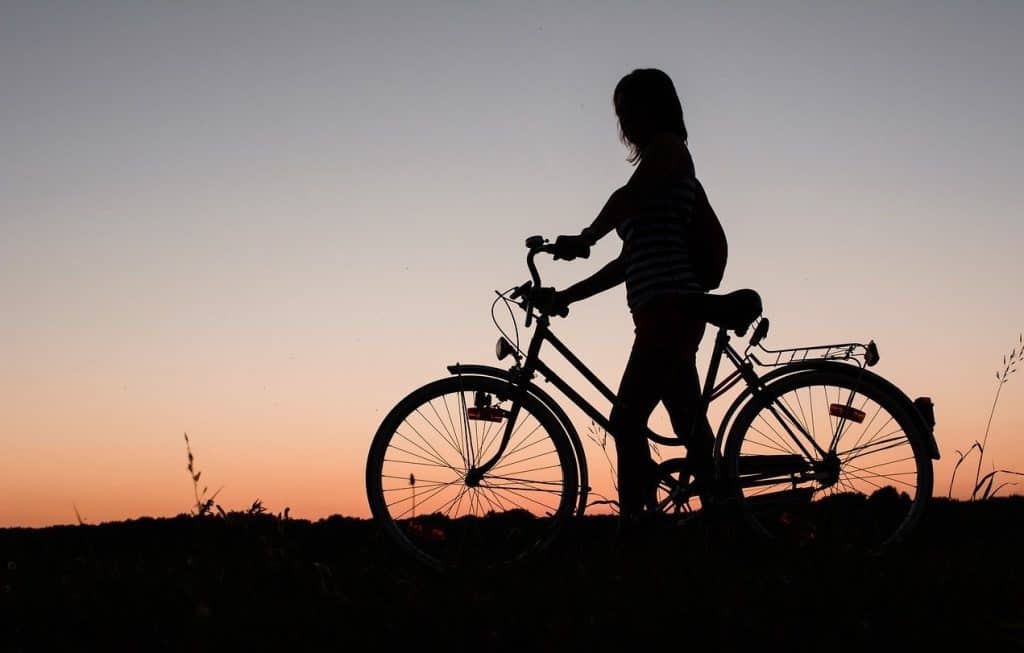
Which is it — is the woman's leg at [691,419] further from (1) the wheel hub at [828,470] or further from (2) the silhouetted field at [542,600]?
(1) the wheel hub at [828,470]

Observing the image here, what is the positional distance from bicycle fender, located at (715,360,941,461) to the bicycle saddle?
0.48 m

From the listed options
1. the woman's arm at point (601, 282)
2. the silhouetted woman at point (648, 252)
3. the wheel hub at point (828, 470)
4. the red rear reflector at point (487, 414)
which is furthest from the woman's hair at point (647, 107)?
the wheel hub at point (828, 470)

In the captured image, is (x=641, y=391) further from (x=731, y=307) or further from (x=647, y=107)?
(x=647, y=107)

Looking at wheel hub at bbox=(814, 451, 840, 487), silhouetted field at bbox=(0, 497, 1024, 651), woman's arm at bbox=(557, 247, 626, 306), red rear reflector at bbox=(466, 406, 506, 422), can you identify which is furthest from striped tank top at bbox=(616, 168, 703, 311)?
silhouetted field at bbox=(0, 497, 1024, 651)

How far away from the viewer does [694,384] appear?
5676mm

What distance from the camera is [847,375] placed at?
5.63 m

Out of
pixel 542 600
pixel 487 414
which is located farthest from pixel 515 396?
pixel 542 600

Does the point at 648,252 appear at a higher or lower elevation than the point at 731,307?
higher

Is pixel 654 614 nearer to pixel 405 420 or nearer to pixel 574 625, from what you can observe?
pixel 574 625

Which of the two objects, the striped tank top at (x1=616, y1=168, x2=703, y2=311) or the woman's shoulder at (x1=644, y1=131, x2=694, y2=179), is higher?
the woman's shoulder at (x1=644, y1=131, x2=694, y2=179)

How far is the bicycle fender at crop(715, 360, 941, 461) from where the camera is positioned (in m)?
5.54

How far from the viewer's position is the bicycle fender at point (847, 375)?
5.54 metres

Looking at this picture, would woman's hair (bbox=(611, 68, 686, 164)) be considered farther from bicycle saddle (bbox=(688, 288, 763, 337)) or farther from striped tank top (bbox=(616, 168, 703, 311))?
bicycle saddle (bbox=(688, 288, 763, 337))

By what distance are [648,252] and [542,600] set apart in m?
2.01
